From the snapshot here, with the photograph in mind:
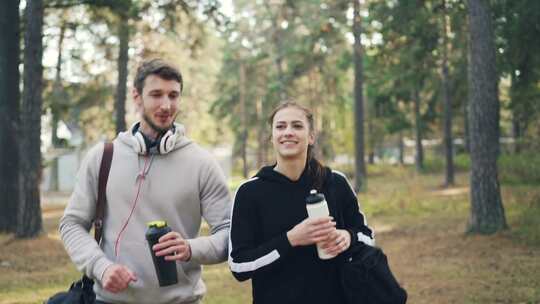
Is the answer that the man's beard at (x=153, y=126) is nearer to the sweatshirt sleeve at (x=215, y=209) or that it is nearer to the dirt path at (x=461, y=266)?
the sweatshirt sleeve at (x=215, y=209)

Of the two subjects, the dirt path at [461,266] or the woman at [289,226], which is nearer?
the woman at [289,226]

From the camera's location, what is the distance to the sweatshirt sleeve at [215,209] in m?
3.62

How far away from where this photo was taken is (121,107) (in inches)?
901

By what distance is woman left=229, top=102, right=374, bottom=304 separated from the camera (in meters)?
3.56

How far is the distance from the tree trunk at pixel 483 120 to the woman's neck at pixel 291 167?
1115 cm

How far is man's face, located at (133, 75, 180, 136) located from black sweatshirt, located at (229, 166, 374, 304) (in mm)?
590

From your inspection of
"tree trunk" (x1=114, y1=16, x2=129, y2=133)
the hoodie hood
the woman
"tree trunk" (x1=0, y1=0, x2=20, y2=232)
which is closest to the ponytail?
the woman

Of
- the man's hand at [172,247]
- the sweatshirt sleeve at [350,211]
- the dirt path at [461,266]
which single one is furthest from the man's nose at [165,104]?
the dirt path at [461,266]

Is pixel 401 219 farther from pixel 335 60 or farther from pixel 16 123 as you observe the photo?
pixel 335 60

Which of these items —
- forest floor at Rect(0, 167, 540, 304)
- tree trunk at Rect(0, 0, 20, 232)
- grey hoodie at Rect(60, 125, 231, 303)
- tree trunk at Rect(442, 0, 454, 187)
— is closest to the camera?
grey hoodie at Rect(60, 125, 231, 303)

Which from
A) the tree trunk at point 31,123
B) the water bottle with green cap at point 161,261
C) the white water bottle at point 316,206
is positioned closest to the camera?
the water bottle with green cap at point 161,261

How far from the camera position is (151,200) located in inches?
140

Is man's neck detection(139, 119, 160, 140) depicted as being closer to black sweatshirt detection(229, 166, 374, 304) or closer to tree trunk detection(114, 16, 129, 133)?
black sweatshirt detection(229, 166, 374, 304)

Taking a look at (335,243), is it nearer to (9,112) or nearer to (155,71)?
(155,71)
